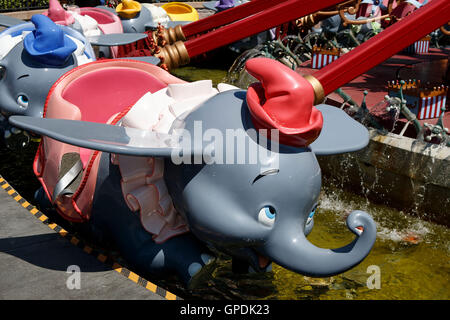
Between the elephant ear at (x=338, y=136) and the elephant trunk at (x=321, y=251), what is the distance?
21.6 inches

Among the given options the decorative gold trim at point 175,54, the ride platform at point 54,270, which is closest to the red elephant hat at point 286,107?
the ride platform at point 54,270

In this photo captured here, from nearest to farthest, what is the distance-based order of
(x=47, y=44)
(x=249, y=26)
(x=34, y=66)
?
(x=47, y=44)
(x=34, y=66)
(x=249, y=26)

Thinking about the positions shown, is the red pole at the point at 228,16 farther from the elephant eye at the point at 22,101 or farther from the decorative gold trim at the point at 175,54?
the elephant eye at the point at 22,101

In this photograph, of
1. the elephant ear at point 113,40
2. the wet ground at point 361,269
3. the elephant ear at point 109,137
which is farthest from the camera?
the elephant ear at point 113,40

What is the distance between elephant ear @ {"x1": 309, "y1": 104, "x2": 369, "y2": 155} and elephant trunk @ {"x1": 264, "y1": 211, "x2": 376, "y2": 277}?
1.80ft

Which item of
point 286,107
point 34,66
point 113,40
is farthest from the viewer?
point 113,40

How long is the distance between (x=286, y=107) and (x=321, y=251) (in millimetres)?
752

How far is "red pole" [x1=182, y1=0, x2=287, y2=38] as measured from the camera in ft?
19.5

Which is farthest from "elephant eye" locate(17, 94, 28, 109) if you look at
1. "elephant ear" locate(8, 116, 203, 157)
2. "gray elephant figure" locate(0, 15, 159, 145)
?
"elephant ear" locate(8, 116, 203, 157)

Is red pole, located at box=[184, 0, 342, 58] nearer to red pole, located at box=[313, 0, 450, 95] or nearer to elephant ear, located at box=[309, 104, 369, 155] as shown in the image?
red pole, located at box=[313, 0, 450, 95]

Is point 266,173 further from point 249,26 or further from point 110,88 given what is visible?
point 249,26

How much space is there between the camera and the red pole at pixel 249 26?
4936mm

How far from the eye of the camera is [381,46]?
3807 millimetres

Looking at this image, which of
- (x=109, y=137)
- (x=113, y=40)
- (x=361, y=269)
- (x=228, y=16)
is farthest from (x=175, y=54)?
(x=361, y=269)
